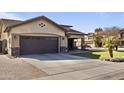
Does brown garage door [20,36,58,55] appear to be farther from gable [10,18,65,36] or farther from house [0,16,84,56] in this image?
gable [10,18,65,36]

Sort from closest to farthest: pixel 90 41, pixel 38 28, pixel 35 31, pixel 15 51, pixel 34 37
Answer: pixel 15 51
pixel 35 31
pixel 34 37
pixel 38 28
pixel 90 41

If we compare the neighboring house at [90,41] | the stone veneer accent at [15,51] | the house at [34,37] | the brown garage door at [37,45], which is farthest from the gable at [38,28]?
the neighboring house at [90,41]

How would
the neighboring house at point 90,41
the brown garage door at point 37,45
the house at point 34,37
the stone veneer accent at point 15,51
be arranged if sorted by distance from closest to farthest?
the stone veneer accent at point 15,51 < the house at point 34,37 < the brown garage door at point 37,45 < the neighboring house at point 90,41

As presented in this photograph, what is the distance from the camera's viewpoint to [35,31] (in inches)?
824

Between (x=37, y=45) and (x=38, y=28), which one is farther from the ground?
(x=38, y=28)

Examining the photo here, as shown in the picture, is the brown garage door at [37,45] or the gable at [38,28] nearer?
the gable at [38,28]

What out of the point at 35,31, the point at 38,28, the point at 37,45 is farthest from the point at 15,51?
the point at 38,28

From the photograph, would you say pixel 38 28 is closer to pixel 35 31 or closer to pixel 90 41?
pixel 35 31

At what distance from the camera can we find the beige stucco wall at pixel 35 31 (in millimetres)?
19750

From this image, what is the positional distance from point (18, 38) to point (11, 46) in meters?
1.13

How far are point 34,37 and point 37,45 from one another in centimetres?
98

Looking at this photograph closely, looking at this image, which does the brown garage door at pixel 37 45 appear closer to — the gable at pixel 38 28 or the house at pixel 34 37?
the house at pixel 34 37

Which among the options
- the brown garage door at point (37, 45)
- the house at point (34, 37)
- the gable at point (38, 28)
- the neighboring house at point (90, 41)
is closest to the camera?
the house at point (34, 37)
